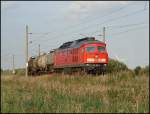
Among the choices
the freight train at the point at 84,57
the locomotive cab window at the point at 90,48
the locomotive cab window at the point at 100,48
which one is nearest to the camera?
the freight train at the point at 84,57

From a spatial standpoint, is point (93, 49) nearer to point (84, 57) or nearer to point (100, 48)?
point (100, 48)

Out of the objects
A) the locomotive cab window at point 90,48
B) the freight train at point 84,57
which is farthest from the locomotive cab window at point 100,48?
the locomotive cab window at point 90,48

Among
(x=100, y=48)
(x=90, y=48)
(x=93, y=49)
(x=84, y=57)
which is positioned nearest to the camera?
(x=84, y=57)

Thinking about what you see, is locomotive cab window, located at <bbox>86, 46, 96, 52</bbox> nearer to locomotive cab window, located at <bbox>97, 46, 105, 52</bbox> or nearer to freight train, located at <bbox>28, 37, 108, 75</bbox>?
freight train, located at <bbox>28, 37, 108, 75</bbox>

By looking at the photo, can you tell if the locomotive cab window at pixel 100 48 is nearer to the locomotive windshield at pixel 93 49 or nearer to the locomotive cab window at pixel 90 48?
the locomotive windshield at pixel 93 49

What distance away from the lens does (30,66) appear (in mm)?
63000

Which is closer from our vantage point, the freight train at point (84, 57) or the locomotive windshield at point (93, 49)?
the freight train at point (84, 57)

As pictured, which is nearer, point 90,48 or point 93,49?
point 90,48

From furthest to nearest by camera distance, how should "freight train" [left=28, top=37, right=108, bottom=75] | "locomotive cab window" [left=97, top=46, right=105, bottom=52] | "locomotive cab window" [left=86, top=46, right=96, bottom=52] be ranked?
"locomotive cab window" [left=97, top=46, right=105, bottom=52] < "locomotive cab window" [left=86, top=46, right=96, bottom=52] < "freight train" [left=28, top=37, right=108, bottom=75]

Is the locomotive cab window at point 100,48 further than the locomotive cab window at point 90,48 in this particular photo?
Yes

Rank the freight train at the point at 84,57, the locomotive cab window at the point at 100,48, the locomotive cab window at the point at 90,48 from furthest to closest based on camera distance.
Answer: the locomotive cab window at the point at 100,48
the locomotive cab window at the point at 90,48
the freight train at the point at 84,57

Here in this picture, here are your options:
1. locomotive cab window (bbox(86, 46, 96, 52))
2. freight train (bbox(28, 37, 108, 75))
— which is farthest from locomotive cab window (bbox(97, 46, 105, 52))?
locomotive cab window (bbox(86, 46, 96, 52))

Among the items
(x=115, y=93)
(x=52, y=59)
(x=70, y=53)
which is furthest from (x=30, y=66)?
(x=115, y=93)

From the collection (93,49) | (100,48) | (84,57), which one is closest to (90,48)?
(93,49)
